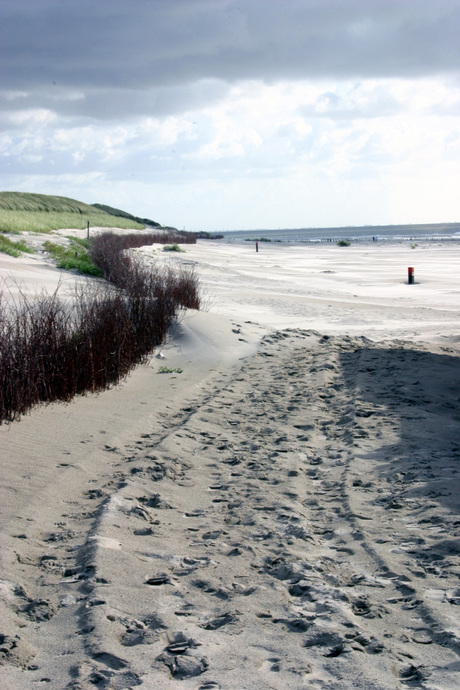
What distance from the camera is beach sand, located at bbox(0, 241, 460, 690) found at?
2387 mm

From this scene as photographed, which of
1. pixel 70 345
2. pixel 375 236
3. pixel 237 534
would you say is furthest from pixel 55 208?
pixel 237 534

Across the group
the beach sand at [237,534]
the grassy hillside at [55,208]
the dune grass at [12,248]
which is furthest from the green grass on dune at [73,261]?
the grassy hillside at [55,208]

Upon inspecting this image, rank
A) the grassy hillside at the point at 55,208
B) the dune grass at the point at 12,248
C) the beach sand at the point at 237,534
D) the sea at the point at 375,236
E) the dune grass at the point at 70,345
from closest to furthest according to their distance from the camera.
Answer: the beach sand at the point at 237,534 → the dune grass at the point at 70,345 → the dune grass at the point at 12,248 → the grassy hillside at the point at 55,208 → the sea at the point at 375,236

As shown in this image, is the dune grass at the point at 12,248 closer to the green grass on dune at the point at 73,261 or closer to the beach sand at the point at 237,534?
the green grass on dune at the point at 73,261

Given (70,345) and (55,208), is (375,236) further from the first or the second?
(70,345)

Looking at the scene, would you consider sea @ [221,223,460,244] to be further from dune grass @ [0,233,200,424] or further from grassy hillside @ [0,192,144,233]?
dune grass @ [0,233,200,424]

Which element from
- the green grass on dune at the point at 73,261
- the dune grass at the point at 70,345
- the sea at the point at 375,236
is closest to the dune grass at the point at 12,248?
the green grass on dune at the point at 73,261

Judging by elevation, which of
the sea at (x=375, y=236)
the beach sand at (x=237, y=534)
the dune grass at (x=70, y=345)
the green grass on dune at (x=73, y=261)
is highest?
the sea at (x=375, y=236)

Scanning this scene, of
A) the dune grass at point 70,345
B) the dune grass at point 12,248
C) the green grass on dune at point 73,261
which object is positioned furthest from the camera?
the dune grass at point 12,248

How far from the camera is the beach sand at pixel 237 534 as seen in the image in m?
2.39

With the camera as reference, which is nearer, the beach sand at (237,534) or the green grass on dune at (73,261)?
the beach sand at (237,534)

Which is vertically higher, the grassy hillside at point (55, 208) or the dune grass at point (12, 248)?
the grassy hillside at point (55, 208)

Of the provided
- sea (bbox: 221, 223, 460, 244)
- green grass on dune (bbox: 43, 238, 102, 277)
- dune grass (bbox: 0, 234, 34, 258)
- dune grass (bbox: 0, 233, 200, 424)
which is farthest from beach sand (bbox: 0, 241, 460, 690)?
sea (bbox: 221, 223, 460, 244)

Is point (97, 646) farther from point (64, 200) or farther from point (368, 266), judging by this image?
point (64, 200)
